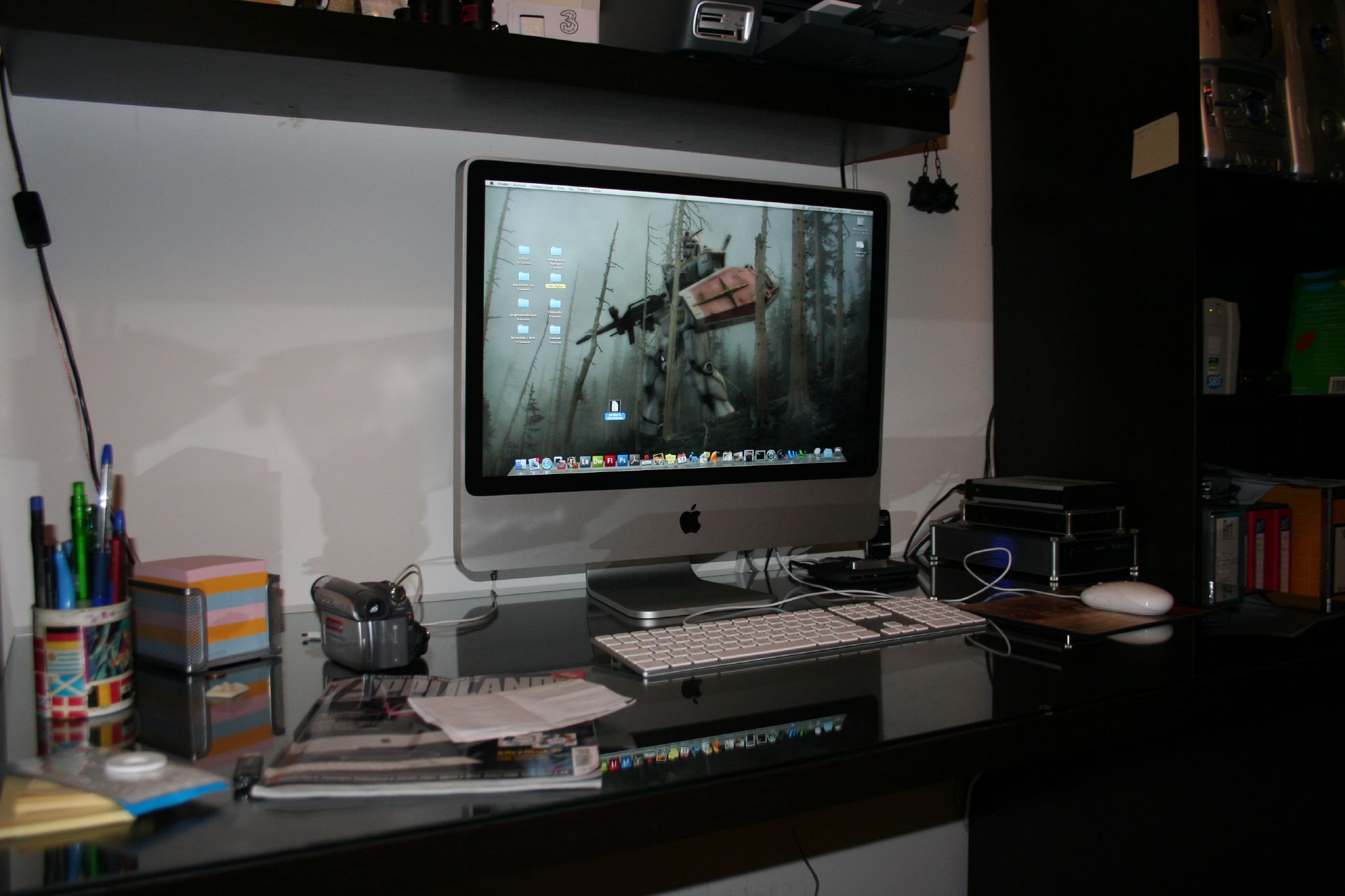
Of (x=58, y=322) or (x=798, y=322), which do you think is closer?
(x=58, y=322)

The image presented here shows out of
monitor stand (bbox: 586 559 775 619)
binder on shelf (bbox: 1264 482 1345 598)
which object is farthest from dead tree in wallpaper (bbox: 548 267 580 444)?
binder on shelf (bbox: 1264 482 1345 598)

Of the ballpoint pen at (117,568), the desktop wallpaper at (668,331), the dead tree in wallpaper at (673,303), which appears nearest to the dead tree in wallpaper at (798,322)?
the desktop wallpaper at (668,331)

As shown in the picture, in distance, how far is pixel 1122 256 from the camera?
4.85ft

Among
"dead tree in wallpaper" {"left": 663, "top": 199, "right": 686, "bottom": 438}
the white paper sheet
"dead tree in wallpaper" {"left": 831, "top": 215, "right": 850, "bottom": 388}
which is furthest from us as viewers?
"dead tree in wallpaper" {"left": 831, "top": 215, "right": 850, "bottom": 388}

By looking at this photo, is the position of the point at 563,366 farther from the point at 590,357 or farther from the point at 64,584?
the point at 64,584

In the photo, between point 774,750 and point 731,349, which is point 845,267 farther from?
point 774,750

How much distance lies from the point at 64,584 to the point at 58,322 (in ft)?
1.51

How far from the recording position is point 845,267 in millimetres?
1294

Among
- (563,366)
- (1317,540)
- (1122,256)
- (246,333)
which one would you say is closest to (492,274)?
(563,366)

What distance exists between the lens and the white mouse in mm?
1133

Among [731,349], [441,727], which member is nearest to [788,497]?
[731,349]

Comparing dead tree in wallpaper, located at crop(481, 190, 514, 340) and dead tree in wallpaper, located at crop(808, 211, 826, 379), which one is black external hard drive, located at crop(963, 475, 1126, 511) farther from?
dead tree in wallpaper, located at crop(481, 190, 514, 340)

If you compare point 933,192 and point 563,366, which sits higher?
point 933,192

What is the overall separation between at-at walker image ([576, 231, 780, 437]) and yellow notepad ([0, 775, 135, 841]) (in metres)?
0.70
